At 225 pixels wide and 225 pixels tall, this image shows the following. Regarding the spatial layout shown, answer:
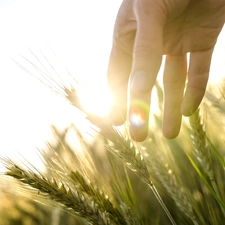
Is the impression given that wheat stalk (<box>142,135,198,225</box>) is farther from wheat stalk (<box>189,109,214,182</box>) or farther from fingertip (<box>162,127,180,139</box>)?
fingertip (<box>162,127,180,139</box>)

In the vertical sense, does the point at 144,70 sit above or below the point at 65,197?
above

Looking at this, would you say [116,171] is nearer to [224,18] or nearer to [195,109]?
[195,109]

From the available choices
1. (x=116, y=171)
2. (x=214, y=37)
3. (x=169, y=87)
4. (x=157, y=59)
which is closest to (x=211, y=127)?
(x=169, y=87)

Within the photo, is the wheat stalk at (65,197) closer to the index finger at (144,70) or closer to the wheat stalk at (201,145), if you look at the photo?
the index finger at (144,70)

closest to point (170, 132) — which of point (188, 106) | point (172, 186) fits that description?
point (188, 106)

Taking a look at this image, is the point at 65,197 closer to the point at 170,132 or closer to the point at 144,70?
the point at 144,70

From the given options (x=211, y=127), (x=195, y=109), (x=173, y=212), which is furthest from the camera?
(x=211, y=127)

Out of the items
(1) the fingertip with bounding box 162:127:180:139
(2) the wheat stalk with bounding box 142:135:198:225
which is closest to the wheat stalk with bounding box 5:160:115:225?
(2) the wheat stalk with bounding box 142:135:198:225
